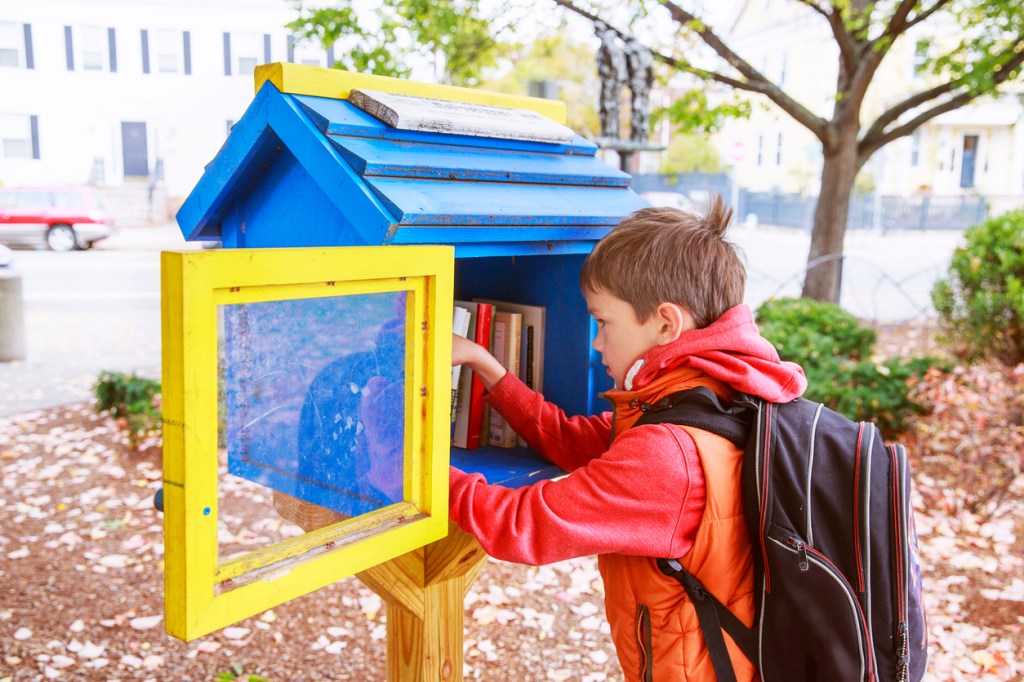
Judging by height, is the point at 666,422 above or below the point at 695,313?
below

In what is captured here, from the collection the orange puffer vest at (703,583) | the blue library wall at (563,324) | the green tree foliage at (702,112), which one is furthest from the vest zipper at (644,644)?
the green tree foliage at (702,112)

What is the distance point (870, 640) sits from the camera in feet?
4.52

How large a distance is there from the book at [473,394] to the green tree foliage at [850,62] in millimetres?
3458

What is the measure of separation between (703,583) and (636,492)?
0.74ft

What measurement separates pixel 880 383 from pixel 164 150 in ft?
69.1

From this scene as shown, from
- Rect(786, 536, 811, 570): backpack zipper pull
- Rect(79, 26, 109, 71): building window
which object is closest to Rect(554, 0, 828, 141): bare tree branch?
Rect(786, 536, 811, 570): backpack zipper pull

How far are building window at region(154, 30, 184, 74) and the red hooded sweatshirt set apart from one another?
20685 millimetres

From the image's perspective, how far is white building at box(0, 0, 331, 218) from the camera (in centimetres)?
1989

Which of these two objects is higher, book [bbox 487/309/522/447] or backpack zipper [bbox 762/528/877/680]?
book [bbox 487/309/522/447]

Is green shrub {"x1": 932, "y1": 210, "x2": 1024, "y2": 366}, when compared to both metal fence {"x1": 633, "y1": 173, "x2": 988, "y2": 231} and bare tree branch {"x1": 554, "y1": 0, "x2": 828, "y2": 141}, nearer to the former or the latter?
bare tree branch {"x1": 554, "y1": 0, "x2": 828, "y2": 141}

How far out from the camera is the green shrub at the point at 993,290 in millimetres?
5875

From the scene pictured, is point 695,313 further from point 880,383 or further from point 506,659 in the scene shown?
point 880,383

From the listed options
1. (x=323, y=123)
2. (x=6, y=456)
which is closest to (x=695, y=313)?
(x=323, y=123)

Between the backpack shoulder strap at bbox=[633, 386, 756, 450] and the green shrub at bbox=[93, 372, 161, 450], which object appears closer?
the backpack shoulder strap at bbox=[633, 386, 756, 450]
